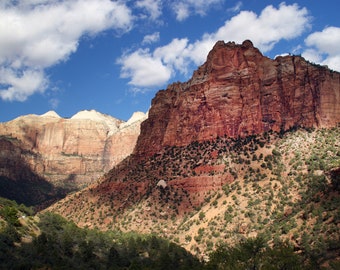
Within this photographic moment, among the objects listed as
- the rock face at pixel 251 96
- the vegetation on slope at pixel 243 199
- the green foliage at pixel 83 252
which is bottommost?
the green foliage at pixel 83 252

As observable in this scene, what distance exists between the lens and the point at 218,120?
99625 mm

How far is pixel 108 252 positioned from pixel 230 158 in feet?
121

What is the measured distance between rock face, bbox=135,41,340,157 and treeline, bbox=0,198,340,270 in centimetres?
3629

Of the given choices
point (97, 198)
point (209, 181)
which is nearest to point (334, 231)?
point (209, 181)

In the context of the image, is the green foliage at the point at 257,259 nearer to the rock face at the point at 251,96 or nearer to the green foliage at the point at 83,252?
the green foliage at the point at 83,252

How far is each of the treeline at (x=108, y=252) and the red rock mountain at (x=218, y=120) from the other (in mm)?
19995

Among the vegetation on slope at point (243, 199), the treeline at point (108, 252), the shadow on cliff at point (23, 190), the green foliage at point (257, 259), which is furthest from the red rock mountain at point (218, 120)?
the shadow on cliff at point (23, 190)

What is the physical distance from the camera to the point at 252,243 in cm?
5072

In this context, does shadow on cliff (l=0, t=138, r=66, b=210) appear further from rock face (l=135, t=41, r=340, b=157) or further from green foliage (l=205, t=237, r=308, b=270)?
green foliage (l=205, t=237, r=308, b=270)

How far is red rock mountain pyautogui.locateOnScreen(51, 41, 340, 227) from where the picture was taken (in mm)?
90312

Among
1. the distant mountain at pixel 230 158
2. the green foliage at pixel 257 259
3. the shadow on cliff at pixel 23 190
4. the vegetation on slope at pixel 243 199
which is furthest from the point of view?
the shadow on cliff at pixel 23 190

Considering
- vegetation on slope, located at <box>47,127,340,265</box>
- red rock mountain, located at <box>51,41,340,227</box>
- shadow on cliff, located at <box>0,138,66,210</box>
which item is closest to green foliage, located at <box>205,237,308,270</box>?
vegetation on slope, located at <box>47,127,340,265</box>

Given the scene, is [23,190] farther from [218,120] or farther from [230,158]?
[230,158]

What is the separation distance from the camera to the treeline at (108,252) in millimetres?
45062
